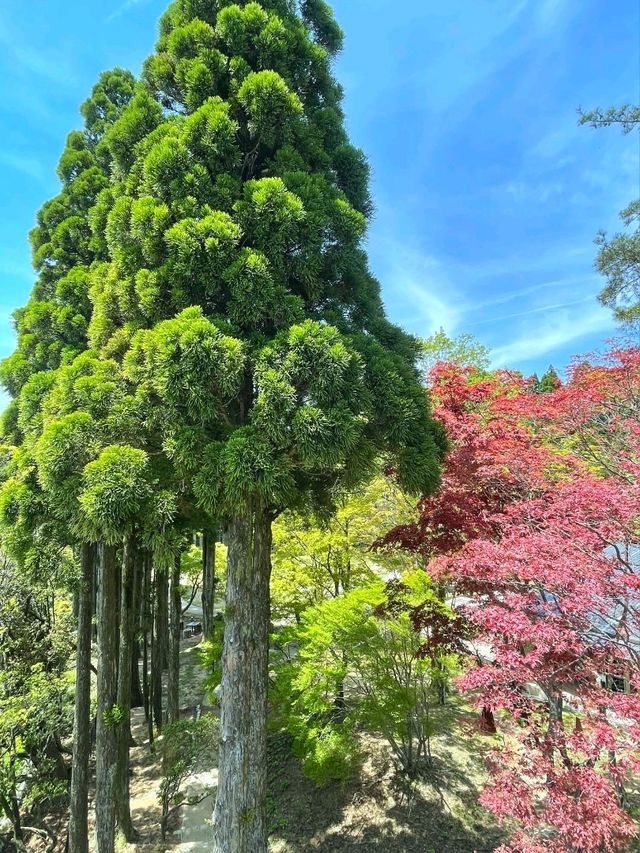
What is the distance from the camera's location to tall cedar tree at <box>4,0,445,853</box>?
11.5 ft

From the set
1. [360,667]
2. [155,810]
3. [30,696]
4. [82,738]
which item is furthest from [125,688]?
[360,667]

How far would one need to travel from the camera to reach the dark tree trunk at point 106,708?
15.4 ft

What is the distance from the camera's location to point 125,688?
18.2 ft

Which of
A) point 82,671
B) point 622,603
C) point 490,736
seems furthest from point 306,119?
point 490,736

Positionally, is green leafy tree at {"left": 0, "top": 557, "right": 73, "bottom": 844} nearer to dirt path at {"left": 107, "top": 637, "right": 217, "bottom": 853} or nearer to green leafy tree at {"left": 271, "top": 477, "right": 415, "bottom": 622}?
dirt path at {"left": 107, "top": 637, "right": 217, "bottom": 853}

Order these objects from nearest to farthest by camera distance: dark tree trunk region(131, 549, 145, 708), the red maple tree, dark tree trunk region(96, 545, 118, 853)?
→ 1. the red maple tree
2. dark tree trunk region(96, 545, 118, 853)
3. dark tree trunk region(131, 549, 145, 708)

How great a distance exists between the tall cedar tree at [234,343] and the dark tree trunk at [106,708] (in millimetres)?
395

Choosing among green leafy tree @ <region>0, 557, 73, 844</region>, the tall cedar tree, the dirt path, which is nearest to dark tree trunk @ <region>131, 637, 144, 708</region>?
the dirt path

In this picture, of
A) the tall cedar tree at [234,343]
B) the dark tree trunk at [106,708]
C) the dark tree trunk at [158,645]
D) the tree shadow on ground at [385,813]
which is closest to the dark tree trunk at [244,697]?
the tall cedar tree at [234,343]

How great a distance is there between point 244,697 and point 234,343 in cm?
335

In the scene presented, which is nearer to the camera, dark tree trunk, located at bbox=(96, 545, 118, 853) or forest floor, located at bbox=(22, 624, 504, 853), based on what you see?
dark tree trunk, located at bbox=(96, 545, 118, 853)

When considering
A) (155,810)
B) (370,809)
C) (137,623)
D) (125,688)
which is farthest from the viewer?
(137,623)

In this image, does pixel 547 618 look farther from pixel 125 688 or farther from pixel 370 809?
pixel 125 688

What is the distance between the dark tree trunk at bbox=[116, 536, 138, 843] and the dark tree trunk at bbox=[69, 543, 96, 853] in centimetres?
38
